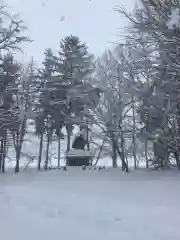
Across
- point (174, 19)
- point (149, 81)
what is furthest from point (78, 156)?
point (174, 19)

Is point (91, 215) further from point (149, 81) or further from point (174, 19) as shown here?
point (149, 81)

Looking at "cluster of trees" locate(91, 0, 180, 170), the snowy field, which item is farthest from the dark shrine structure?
the snowy field

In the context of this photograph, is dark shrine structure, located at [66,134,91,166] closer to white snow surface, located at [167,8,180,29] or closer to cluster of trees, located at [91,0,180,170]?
cluster of trees, located at [91,0,180,170]

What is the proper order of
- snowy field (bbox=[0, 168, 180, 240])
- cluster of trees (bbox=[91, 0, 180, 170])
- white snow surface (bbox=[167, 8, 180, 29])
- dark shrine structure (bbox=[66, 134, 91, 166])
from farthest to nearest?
dark shrine structure (bbox=[66, 134, 91, 166]) < cluster of trees (bbox=[91, 0, 180, 170]) < white snow surface (bbox=[167, 8, 180, 29]) < snowy field (bbox=[0, 168, 180, 240])

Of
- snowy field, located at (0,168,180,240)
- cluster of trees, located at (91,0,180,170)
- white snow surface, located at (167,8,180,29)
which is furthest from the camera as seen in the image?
cluster of trees, located at (91,0,180,170)

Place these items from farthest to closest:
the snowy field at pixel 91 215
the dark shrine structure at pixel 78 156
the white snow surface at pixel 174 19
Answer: the dark shrine structure at pixel 78 156 → the white snow surface at pixel 174 19 → the snowy field at pixel 91 215

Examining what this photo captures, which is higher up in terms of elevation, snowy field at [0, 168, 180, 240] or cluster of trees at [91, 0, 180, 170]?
cluster of trees at [91, 0, 180, 170]

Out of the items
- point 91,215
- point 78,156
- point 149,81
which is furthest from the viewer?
point 78,156

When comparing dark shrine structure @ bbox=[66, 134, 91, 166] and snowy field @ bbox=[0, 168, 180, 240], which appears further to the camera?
dark shrine structure @ bbox=[66, 134, 91, 166]

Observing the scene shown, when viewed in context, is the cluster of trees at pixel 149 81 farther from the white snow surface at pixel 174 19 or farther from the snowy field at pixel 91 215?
the snowy field at pixel 91 215

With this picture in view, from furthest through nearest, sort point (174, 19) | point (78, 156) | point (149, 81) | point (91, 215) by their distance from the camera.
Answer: point (78, 156)
point (149, 81)
point (91, 215)
point (174, 19)

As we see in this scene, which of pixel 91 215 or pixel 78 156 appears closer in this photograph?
pixel 91 215

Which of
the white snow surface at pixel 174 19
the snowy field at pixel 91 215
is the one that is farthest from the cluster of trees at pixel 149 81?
the snowy field at pixel 91 215

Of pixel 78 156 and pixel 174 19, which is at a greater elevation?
pixel 174 19
